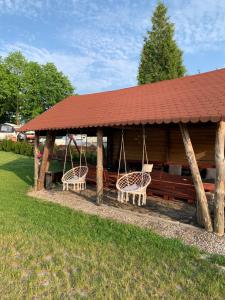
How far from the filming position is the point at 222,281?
13.4 feet

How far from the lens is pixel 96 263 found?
182 inches

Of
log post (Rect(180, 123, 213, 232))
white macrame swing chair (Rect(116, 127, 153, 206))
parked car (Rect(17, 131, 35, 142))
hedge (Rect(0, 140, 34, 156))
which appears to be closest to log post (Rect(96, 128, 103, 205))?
white macrame swing chair (Rect(116, 127, 153, 206))

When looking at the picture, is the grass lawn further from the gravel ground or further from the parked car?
the parked car

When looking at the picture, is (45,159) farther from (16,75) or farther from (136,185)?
(16,75)

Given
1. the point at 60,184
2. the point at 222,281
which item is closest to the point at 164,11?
the point at 60,184

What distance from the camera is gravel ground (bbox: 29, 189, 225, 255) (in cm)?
555

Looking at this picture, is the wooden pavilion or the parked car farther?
the parked car

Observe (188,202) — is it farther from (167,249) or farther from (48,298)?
(48,298)

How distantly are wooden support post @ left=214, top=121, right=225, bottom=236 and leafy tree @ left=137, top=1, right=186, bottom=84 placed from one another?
22495 mm

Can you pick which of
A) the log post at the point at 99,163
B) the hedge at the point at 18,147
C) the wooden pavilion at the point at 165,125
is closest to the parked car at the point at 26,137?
the hedge at the point at 18,147

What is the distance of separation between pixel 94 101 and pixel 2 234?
23.8ft

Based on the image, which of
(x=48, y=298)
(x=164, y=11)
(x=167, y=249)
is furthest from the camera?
(x=164, y=11)

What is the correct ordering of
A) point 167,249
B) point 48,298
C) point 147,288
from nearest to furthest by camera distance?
point 48,298 → point 147,288 → point 167,249

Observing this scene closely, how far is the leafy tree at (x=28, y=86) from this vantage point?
1887 inches
